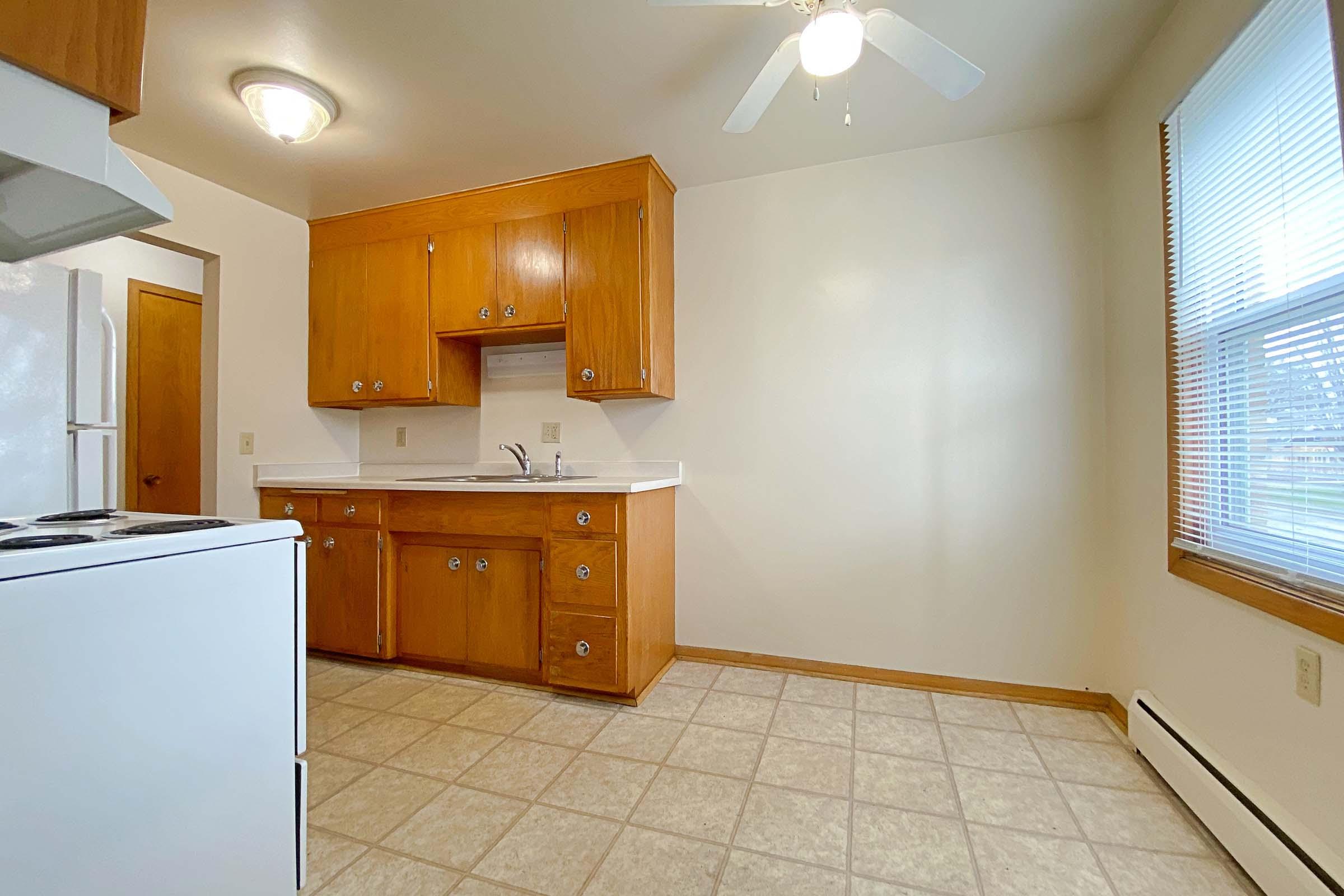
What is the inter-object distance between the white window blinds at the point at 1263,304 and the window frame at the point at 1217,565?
0.5 inches

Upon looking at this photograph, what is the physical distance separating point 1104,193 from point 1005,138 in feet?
1.44

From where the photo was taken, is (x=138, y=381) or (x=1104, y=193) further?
(x=138, y=381)

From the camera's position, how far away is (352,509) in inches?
99.9

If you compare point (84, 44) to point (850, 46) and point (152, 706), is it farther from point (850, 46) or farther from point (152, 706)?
point (850, 46)

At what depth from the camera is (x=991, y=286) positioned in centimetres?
225

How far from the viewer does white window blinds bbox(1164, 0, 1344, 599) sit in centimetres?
115

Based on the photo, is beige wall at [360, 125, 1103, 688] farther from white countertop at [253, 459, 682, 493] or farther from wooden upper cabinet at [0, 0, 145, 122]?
wooden upper cabinet at [0, 0, 145, 122]

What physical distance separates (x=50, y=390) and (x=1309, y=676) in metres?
2.84

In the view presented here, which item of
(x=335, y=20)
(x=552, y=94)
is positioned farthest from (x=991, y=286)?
(x=335, y=20)

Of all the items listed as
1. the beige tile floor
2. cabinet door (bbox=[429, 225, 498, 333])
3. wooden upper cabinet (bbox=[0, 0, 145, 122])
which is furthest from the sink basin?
wooden upper cabinet (bbox=[0, 0, 145, 122])

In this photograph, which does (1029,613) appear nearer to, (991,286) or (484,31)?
(991,286)

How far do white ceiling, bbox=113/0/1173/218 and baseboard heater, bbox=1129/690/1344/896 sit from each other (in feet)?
7.02

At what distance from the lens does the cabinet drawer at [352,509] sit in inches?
98.3

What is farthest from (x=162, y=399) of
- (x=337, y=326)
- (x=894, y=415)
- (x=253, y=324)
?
(x=894, y=415)
